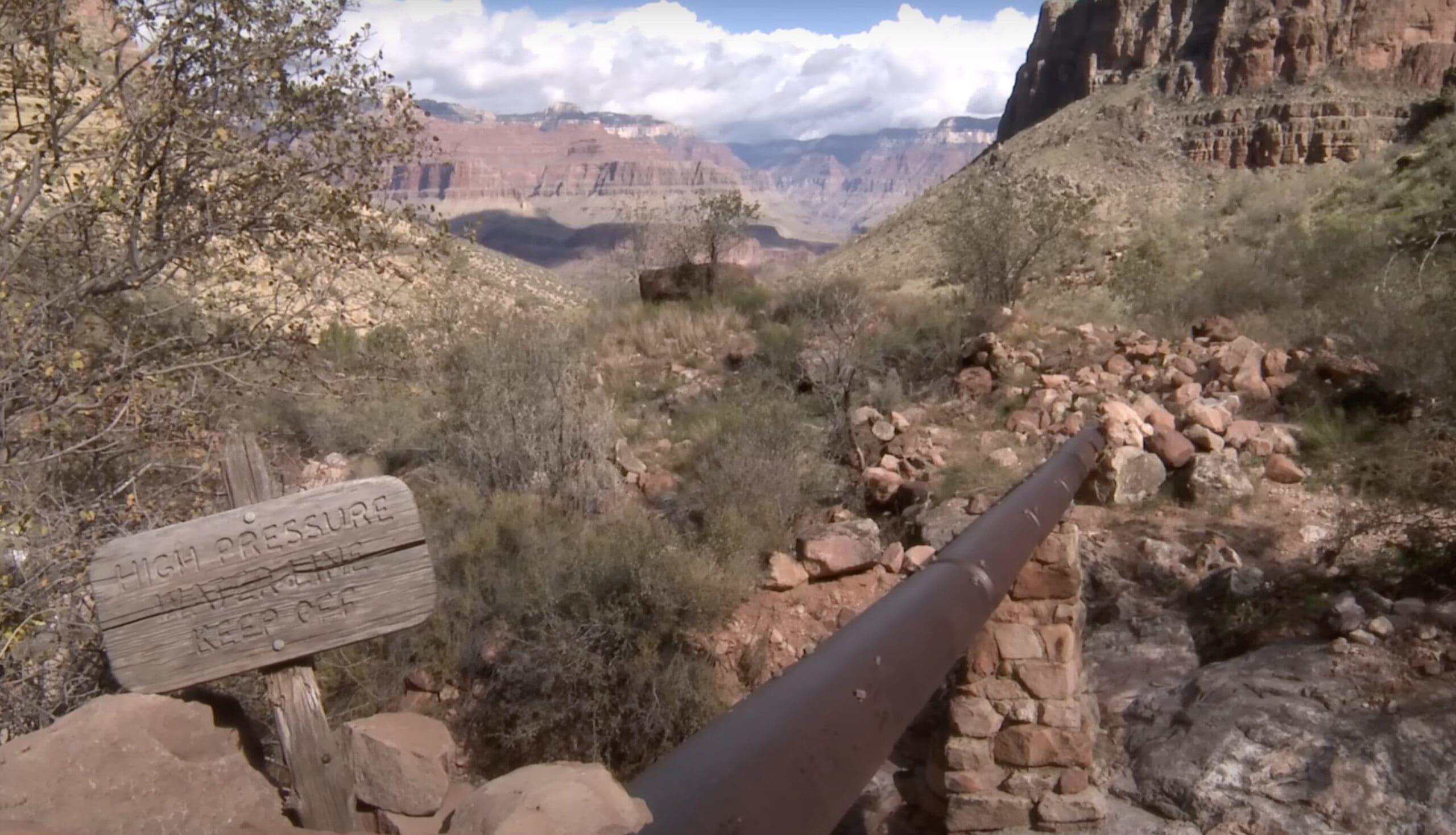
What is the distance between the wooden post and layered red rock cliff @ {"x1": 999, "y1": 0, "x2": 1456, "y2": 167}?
153 feet

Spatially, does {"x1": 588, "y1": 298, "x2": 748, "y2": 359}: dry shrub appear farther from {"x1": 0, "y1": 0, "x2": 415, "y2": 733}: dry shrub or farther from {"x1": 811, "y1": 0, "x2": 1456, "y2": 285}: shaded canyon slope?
{"x1": 811, "y1": 0, "x2": 1456, "y2": 285}: shaded canyon slope

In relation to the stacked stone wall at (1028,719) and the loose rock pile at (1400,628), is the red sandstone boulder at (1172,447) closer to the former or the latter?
the loose rock pile at (1400,628)

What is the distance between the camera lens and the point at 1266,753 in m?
4.00

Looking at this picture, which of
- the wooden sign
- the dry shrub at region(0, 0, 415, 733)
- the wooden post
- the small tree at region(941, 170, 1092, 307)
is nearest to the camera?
the wooden sign

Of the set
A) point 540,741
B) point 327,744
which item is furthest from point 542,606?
point 327,744

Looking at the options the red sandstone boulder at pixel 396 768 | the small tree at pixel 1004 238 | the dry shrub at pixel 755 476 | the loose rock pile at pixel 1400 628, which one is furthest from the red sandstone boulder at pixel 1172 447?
the red sandstone boulder at pixel 396 768

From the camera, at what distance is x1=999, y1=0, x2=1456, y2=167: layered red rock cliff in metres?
42.5

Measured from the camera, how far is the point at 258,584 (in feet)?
8.68

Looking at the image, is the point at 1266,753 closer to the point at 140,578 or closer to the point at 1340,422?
the point at 140,578

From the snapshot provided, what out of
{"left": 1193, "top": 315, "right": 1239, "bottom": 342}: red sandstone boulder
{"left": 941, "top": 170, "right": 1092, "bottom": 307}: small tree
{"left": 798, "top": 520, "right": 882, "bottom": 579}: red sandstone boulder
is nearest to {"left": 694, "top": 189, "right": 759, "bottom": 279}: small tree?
{"left": 941, "top": 170, "right": 1092, "bottom": 307}: small tree

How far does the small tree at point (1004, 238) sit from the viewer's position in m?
16.0

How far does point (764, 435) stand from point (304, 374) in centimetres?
435

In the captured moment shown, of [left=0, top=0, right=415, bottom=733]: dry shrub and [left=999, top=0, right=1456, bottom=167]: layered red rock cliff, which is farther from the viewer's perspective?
[left=999, top=0, right=1456, bottom=167]: layered red rock cliff

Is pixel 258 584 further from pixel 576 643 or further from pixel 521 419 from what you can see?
pixel 521 419
